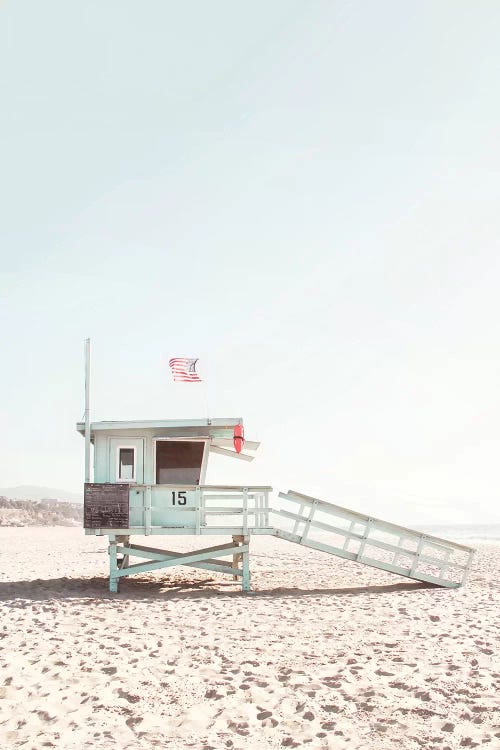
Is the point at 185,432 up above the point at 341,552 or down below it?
above

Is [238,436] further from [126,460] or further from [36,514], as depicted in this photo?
[36,514]

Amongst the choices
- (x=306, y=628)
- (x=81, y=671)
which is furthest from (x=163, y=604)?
(x=81, y=671)

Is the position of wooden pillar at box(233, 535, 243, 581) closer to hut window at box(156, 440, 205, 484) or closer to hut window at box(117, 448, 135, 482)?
hut window at box(156, 440, 205, 484)

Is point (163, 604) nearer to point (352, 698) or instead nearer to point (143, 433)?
point (143, 433)

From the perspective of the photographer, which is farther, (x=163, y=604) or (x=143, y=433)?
(x=143, y=433)

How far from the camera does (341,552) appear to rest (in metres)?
16.6

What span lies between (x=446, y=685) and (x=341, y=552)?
8.40 m

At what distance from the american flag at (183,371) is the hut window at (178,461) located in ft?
4.88

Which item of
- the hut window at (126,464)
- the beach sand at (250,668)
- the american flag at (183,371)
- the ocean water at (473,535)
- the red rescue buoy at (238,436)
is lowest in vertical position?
the ocean water at (473,535)

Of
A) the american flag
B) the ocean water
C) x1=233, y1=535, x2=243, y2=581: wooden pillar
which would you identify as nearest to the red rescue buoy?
the american flag

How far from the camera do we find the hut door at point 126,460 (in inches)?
655

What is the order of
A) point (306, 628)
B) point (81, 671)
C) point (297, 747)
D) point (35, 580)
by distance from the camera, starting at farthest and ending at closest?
point (35, 580), point (306, 628), point (81, 671), point (297, 747)

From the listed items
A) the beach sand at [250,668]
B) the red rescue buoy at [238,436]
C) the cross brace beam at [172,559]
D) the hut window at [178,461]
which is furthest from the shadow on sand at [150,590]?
the red rescue buoy at [238,436]

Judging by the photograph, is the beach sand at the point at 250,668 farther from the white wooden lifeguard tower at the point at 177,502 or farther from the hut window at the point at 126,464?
the hut window at the point at 126,464
